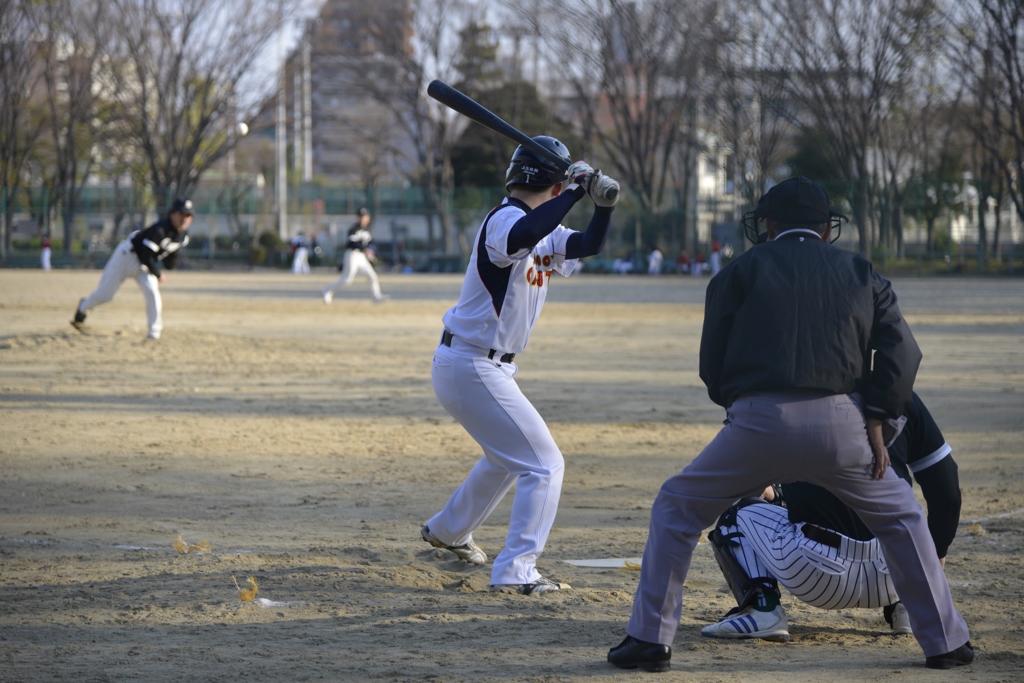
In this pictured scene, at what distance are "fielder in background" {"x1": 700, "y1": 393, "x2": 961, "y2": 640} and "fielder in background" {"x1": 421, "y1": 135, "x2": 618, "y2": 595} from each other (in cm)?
95

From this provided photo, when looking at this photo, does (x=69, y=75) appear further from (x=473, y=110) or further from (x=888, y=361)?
(x=888, y=361)

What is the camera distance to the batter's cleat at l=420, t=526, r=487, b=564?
539 centimetres

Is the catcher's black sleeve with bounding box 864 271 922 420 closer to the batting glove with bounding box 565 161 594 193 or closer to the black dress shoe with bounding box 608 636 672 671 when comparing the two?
the black dress shoe with bounding box 608 636 672 671

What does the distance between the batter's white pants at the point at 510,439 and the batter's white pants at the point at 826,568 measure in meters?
1.09

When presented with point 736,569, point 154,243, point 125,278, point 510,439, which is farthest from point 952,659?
point 125,278

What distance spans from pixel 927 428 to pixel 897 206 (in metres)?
39.9

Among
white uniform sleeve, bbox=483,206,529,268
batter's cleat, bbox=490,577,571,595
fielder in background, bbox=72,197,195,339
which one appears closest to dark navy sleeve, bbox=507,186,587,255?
white uniform sleeve, bbox=483,206,529,268

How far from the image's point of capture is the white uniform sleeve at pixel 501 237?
472 centimetres

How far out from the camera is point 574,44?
4738 cm

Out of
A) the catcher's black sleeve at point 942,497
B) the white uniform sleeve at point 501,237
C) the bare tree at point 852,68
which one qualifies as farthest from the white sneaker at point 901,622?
the bare tree at point 852,68

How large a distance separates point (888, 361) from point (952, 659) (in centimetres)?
118

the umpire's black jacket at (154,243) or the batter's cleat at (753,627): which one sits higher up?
the umpire's black jacket at (154,243)

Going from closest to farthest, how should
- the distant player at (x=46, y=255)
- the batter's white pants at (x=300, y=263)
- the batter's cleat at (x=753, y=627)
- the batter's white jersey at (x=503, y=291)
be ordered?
the batter's cleat at (x=753, y=627), the batter's white jersey at (x=503, y=291), the distant player at (x=46, y=255), the batter's white pants at (x=300, y=263)

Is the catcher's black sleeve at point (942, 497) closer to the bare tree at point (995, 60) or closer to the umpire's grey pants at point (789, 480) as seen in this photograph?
the umpire's grey pants at point (789, 480)
